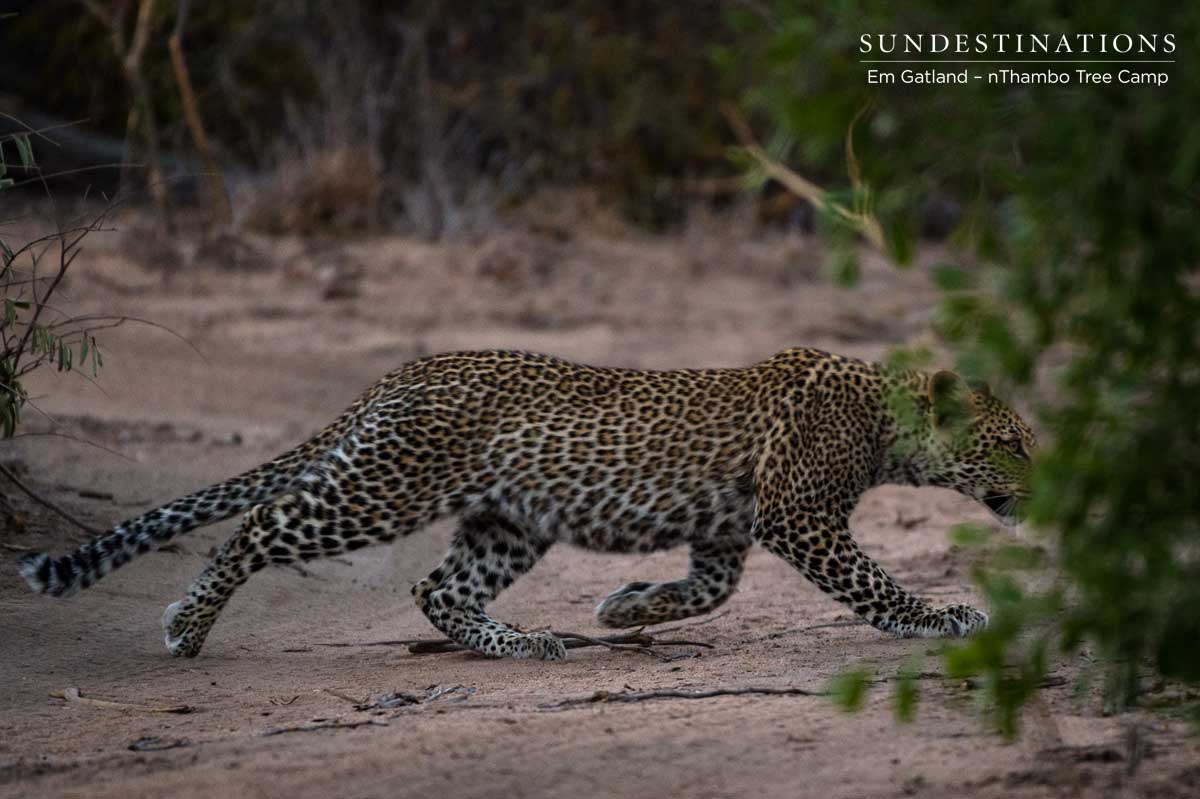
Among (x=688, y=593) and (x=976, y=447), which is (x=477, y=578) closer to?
(x=688, y=593)

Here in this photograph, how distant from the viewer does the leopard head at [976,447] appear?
7047 mm

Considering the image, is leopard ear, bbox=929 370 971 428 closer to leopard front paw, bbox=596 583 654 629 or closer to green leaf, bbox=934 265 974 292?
leopard front paw, bbox=596 583 654 629

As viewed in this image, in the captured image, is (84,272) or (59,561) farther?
(84,272)

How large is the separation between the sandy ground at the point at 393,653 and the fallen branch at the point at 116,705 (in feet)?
0.09

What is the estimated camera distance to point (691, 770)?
4.55 m

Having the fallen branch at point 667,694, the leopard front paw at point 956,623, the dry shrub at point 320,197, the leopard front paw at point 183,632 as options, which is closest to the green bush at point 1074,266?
the fallen branch at point 667,694

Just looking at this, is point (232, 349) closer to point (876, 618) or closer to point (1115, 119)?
point (876, 618)

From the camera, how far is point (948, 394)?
6891mm

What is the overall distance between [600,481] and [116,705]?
7.23 feet

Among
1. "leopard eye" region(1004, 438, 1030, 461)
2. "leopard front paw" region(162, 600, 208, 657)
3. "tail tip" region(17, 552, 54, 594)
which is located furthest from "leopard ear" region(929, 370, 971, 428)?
"tail tip" region(17, 552, 54, 594)

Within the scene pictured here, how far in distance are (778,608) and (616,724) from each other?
2.81 meters

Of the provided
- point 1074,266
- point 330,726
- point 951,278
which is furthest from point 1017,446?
point 951,278

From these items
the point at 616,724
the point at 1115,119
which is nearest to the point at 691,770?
the point at 616,724

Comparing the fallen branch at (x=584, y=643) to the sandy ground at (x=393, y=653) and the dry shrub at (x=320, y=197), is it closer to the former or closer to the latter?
the sandy ground at (x=393, y=653)
